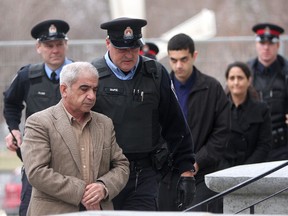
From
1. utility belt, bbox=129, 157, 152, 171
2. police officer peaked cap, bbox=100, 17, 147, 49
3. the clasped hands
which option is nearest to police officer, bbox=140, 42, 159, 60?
police officer peaked cap, bbox=100, 17, 147, 49

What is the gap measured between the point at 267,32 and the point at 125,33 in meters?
4.86

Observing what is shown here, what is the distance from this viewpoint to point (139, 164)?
8.90 m

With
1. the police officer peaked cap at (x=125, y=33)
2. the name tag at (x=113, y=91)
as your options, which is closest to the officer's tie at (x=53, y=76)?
the police officer peaked cap at (x=125, y=33)

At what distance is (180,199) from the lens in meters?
9.27

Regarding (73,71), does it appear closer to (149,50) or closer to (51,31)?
(51,31)

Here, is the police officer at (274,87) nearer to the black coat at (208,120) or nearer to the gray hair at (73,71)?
the black coat at (208,120)

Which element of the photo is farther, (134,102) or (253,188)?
(253,188)

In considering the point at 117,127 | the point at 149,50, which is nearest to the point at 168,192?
the point at 117,127

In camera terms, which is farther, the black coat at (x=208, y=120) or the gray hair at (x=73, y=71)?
the black coat at (x=208, y=120)

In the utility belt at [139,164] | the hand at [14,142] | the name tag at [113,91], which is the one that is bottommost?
the utility belt at [139,164]

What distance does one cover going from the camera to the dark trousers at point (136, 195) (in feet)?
29.0

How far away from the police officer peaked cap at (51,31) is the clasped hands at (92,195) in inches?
115

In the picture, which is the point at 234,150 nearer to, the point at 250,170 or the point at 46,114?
the point at 250,170

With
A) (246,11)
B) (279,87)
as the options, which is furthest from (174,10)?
(279,87)
